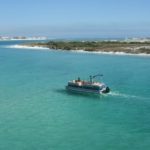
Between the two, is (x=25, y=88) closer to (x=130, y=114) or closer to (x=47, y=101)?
(x=47, y=101)

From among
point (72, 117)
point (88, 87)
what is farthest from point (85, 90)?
point (72, 117)

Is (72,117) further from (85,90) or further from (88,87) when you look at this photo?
(85,90)

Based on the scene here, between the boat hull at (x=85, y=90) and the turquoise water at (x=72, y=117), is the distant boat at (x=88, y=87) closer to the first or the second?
the boat hull at (x=85, y=90)

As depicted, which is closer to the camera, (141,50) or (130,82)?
(130,82)

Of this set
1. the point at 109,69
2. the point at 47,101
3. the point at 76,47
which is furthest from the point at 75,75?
the point at 76,47

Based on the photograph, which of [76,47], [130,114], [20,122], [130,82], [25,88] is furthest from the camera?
[76,47]

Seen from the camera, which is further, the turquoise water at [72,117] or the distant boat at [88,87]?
the distant boat at [88,87]

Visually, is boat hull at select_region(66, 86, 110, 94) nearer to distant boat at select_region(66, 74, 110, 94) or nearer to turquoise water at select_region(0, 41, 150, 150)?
distant boat at select_region(66, 74, 110, 94)

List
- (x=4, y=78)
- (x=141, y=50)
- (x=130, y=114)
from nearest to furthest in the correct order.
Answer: (x=130, y=114) < (x=4, y=78) < (x=141, y=50)

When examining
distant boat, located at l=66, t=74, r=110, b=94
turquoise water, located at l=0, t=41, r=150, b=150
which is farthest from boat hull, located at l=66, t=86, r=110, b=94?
turquoise water, located at l=0, t=41, r=150, b=150

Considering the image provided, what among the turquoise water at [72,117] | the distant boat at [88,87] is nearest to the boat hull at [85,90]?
the distant boat at [88,87]
